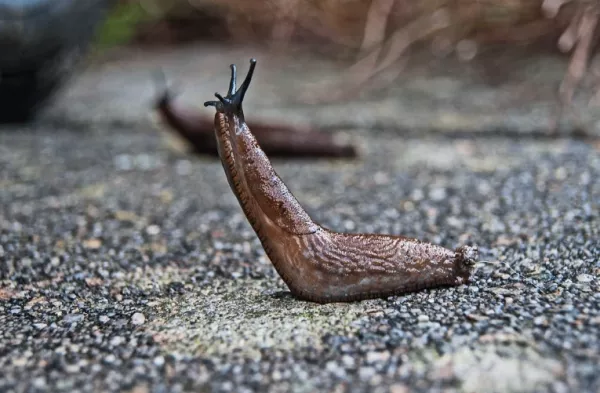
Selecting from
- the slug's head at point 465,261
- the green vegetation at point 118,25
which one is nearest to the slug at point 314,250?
the slug's head at point 465,261

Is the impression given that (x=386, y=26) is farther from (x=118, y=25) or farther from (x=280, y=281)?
(x=280, y=281)

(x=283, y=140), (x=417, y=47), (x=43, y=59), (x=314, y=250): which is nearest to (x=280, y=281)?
(x=314, y=250)

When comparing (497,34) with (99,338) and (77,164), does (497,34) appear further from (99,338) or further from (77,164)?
(99,338)

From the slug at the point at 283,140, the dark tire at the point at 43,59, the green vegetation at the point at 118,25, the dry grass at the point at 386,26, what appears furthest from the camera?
the green vegetation at the point at 118,25

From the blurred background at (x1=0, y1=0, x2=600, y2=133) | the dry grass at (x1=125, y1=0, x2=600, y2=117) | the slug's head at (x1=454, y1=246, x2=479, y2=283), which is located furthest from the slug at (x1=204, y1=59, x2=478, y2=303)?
the dry grass at (x1=125, y1=0, x2=600, y2=117)

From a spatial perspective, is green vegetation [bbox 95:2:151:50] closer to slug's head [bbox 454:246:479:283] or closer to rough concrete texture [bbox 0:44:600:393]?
rough concrete texture [bbox 0:44:600:393]

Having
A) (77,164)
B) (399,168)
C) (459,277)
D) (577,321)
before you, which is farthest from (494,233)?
(77,164)

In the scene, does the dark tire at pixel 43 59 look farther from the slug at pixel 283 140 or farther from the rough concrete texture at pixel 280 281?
the slug at pixel 283 140
